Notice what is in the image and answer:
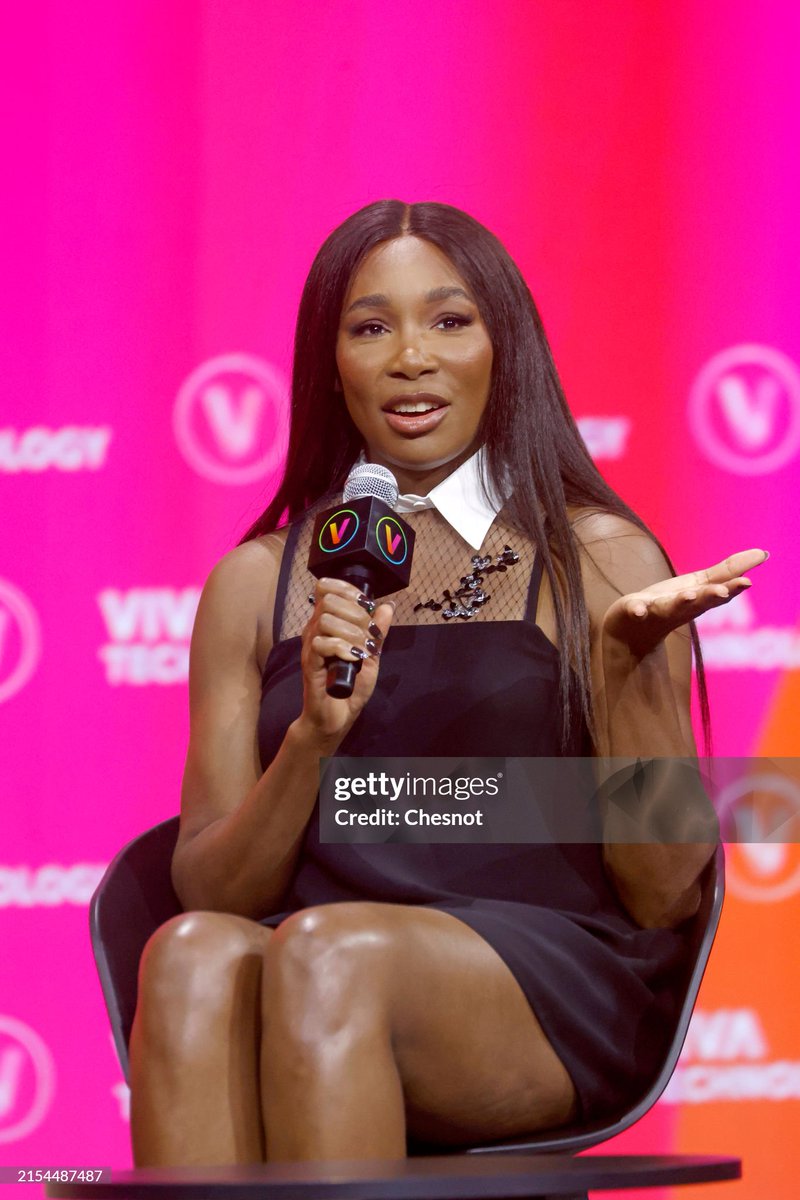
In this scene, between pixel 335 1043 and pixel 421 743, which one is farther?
pixel 421 743

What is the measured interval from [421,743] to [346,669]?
36cm

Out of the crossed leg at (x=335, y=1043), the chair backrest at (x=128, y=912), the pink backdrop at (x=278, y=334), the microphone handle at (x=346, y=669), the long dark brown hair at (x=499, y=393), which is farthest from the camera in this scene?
the pink backdrop at (x=278, y=334)

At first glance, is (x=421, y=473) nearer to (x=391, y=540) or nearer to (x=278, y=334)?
(x=391, y=540)

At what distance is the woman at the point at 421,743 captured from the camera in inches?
60.2

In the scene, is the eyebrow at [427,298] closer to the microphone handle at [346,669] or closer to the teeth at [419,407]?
the teeth at [419,407]

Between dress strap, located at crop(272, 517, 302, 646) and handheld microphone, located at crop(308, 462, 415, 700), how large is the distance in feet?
1.16

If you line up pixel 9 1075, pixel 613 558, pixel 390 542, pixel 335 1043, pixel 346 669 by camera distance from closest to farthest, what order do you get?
pixel 335 1043, pixel 346 669, pixel 390 542, pixel 613 558, pixel 9 1075

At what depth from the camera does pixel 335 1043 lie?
4.79 ft

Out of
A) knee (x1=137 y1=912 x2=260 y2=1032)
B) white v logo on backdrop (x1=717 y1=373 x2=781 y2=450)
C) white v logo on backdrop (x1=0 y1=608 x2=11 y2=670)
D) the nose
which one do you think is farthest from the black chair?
white v logo on backdrop (x1=717 y1=373 x2=781 y2=450)

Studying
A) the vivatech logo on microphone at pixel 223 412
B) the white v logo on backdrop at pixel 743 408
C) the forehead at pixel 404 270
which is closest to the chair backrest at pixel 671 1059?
the forehead at pixel 404 270

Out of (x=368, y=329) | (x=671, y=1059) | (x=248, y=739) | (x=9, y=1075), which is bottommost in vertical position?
(x=9, y=1075)

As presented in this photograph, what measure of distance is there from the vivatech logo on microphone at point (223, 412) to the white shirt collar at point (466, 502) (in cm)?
71

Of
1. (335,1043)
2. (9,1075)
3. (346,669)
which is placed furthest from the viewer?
(9,1075)

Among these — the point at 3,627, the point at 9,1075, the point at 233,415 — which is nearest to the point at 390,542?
the point at 233,415
